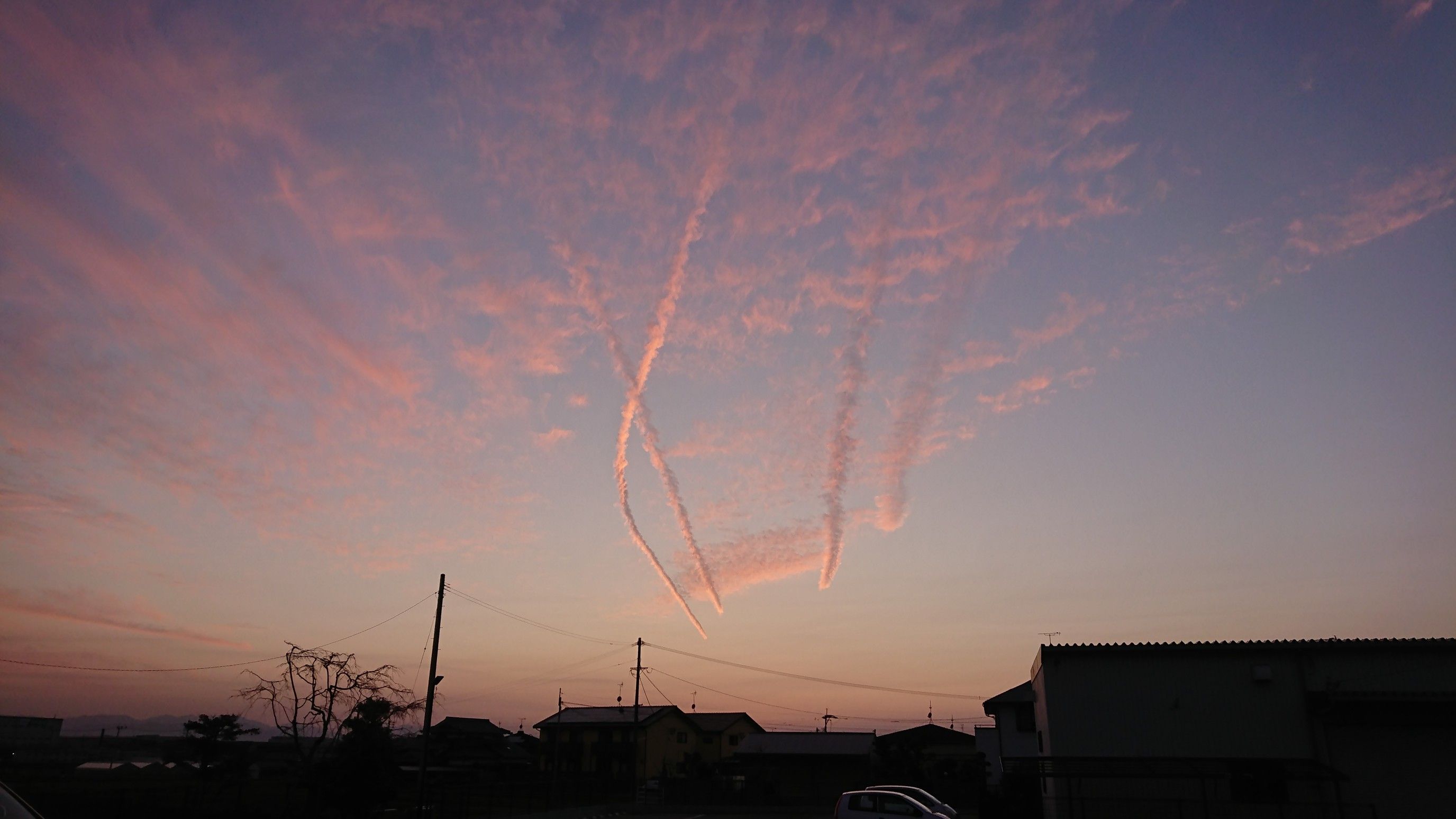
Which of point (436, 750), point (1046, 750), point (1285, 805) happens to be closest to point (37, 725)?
point (436, 750)

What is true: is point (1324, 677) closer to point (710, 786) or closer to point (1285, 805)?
point (1285, 805)

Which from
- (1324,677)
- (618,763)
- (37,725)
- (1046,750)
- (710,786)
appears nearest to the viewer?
(1324,677)

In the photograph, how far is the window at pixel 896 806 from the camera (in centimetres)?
2489

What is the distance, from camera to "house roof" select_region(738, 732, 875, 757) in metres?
67.4

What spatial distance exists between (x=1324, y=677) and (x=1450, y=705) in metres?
3.05

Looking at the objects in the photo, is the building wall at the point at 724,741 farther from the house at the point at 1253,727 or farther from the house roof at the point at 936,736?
the house at the point at 1253,727

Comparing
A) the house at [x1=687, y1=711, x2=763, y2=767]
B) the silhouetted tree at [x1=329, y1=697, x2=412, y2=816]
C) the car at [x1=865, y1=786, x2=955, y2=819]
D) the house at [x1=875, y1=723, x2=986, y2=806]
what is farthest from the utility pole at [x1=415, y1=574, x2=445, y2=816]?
the house at [x1=687, y1=711, x2=763, y2=767]

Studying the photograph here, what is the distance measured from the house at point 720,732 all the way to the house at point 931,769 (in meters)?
21.2

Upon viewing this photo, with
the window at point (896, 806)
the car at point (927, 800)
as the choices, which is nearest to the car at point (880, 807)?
the window at point (896, 806)

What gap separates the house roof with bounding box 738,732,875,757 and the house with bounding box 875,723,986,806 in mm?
1392

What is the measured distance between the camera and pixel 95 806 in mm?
33281

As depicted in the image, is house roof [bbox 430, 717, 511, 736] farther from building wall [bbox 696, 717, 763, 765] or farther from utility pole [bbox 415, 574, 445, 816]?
utility pole [bbox 415, 574, 445, 816]

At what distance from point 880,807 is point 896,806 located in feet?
1.55

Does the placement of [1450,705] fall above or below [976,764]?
above
